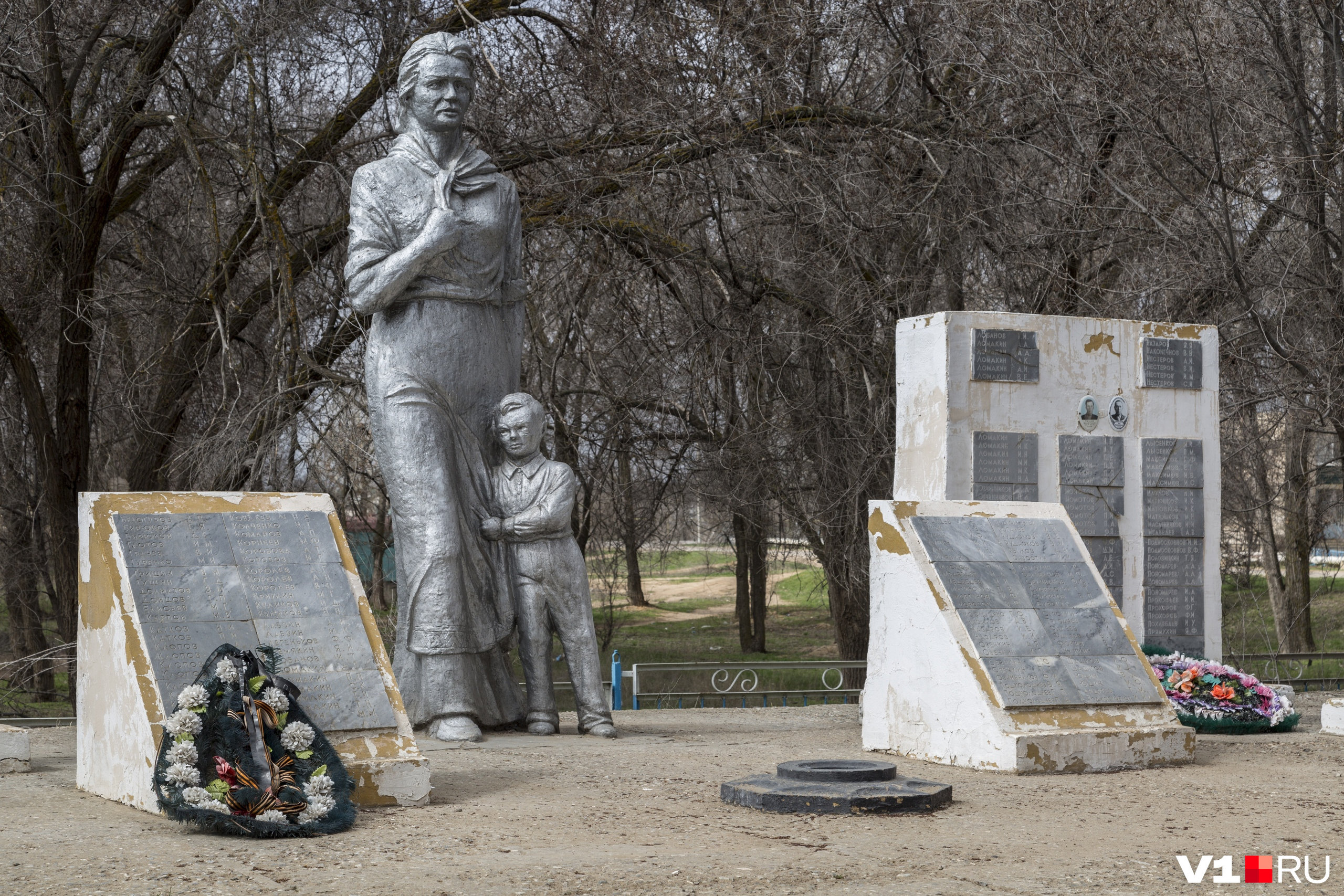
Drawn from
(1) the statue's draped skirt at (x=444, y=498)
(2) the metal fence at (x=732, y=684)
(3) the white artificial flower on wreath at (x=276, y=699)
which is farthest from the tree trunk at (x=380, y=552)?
(3) the white artificial flower on wreath at (x=276, y=699)

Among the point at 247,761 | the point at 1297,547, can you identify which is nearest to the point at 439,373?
the point at 247,761

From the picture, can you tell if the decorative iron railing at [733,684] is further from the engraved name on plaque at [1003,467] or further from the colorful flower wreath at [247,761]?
the colorful flower wreath at [247,761]

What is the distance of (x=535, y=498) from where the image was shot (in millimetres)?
7363

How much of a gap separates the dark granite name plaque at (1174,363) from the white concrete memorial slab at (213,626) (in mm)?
5135

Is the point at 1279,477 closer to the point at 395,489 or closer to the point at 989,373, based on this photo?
the point at 989,373

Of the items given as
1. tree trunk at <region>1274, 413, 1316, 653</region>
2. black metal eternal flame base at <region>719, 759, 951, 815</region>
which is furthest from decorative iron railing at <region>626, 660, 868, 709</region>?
tree trunk at <region>1274, 413, 1316, 653</region>

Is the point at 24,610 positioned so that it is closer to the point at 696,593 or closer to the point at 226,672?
the point at 226,672

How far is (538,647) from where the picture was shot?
7398 millimetres

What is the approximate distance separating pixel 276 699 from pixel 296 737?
0.16 m

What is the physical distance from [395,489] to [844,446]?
4.73 metres

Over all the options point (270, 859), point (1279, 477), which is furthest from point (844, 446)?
point (1279, 477)

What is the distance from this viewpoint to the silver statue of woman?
7.10 metres

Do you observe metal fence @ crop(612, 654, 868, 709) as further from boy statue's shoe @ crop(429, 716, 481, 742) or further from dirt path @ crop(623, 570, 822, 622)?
dirt path @ crop(623, 570, 822, 622)

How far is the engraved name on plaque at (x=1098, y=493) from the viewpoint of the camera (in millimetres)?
8711
